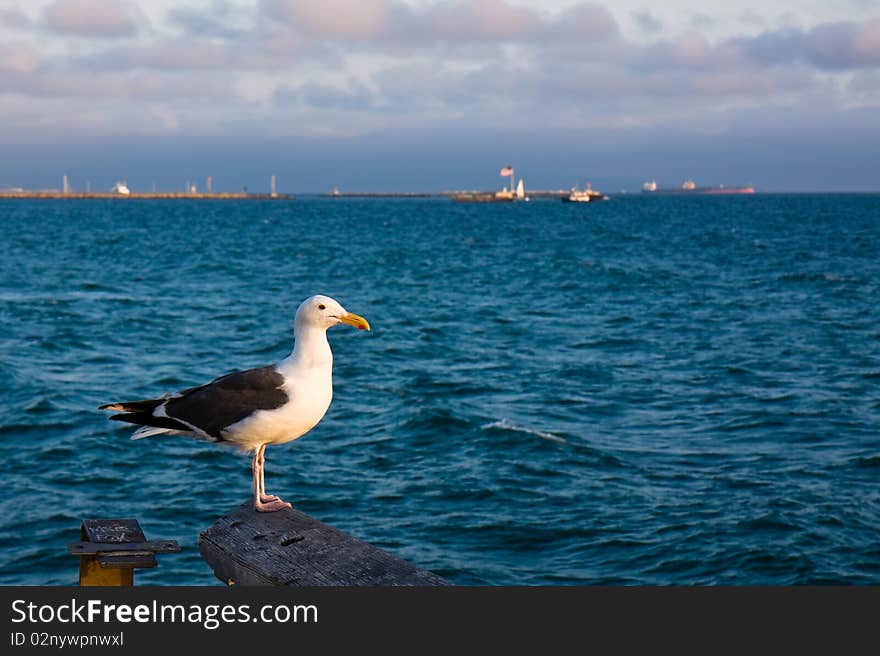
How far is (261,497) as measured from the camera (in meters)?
5.74

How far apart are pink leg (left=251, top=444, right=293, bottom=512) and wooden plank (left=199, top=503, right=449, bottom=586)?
13 centimetres

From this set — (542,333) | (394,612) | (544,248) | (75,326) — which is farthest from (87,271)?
(394,612)

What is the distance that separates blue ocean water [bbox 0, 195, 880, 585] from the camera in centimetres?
1300

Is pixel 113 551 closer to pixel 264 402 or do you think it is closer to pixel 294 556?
pixel 294 556

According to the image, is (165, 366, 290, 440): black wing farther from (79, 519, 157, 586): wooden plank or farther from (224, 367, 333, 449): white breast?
(79, 519, 157, 586): wooden plank

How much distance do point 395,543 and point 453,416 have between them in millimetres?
6428

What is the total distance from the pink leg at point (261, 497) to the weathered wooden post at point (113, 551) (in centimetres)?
66

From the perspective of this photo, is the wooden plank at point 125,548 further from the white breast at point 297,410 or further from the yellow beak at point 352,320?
the yellow beak at point 352,320

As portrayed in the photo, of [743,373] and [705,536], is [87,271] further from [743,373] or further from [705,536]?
[705,536]

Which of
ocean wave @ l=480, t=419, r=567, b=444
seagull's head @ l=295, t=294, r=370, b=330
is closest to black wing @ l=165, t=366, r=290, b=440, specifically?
seagull's head @ l=295, t=294, r=370, b=330

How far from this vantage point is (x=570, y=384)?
75.6ft

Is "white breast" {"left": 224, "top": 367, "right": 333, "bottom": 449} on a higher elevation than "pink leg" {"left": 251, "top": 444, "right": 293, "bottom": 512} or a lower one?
higher

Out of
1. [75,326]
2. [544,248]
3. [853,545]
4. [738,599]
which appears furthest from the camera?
[544,248]

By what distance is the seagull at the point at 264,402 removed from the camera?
5.86 meters
